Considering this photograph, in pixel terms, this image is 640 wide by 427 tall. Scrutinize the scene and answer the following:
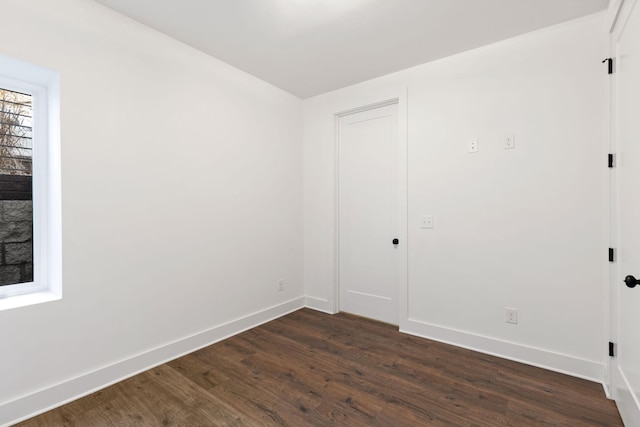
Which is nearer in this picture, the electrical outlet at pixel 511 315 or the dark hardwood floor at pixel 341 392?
the dark hardwood floor at pixel 341 392

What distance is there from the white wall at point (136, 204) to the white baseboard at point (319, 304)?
61 centimetres

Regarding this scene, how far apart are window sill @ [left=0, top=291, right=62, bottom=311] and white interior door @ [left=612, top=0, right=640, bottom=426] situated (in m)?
3.21

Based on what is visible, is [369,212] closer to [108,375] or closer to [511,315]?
[511,315]

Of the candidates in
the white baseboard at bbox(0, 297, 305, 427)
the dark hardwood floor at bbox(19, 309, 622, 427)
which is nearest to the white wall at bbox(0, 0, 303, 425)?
the white baseboard at bbox(0, 297, 305, 427)

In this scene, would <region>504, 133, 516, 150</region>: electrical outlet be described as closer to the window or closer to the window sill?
the window

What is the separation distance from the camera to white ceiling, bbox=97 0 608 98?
2.00m

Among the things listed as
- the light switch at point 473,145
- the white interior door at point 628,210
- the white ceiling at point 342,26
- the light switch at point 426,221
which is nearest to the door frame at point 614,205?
the white interior door at point 628,210

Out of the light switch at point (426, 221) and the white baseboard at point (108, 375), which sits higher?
the light switch at point (426, 221)

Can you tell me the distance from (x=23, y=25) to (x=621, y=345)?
12.9ft

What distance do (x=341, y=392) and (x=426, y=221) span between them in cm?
164

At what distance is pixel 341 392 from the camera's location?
1965 mm

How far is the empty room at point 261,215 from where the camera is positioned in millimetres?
1782

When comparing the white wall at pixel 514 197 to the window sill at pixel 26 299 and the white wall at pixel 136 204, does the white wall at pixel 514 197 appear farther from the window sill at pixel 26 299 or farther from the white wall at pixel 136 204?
A: the window sill at pixel 26 299

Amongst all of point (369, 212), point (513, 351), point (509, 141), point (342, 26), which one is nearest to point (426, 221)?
point (369, 212)
